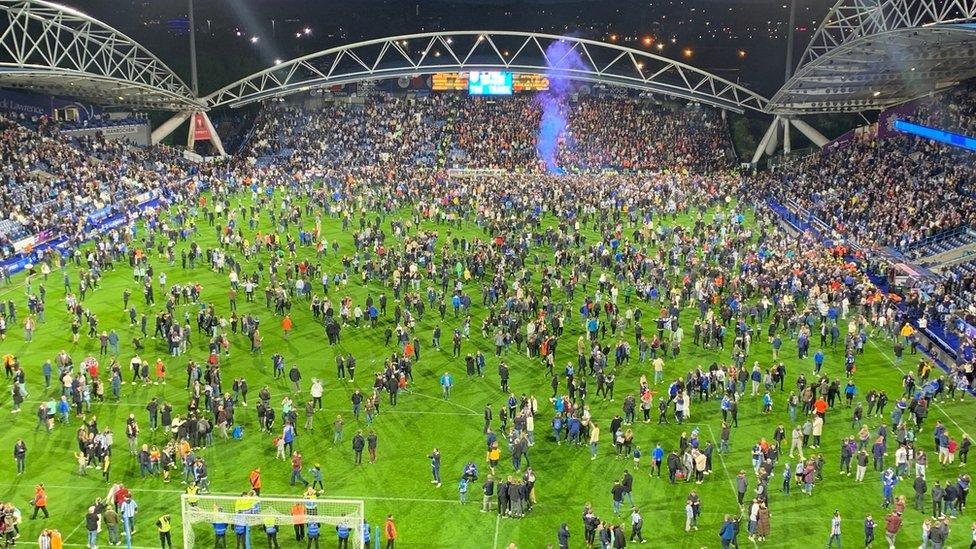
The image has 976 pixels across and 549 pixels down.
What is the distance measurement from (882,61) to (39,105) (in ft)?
167

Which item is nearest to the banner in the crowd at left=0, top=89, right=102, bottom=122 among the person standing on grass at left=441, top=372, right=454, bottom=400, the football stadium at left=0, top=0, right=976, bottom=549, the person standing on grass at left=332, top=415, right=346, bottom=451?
the football stadium at left=0, top=0, right=976, bottom=549

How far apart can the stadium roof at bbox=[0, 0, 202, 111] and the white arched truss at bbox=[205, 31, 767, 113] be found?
4.56m

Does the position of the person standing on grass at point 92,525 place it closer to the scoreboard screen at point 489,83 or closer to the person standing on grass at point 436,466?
the person standing on grass at point 436,466

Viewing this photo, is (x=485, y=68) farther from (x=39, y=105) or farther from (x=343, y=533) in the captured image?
(x=343, y=533)

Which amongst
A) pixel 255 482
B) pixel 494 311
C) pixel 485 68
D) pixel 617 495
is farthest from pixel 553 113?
pixel 255 482

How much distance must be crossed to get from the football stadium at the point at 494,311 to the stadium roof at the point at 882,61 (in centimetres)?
37

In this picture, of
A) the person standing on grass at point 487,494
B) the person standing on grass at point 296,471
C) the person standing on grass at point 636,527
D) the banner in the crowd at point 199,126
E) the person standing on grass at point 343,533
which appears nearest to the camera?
the person standing on grass at point 343,533

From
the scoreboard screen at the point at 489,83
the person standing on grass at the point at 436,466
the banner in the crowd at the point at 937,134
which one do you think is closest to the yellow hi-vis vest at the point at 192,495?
the person standing on grass at the point at 436,466

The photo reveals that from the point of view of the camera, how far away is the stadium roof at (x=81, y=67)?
54312 millimetres

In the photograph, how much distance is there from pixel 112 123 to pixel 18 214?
77.2 ft

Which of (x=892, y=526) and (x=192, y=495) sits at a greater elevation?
(x=192, y=495)

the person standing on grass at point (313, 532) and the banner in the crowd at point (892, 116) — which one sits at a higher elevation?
the banner in the crowd at point (892, 116)

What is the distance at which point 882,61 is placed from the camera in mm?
55969

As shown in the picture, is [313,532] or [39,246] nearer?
[313,532]
